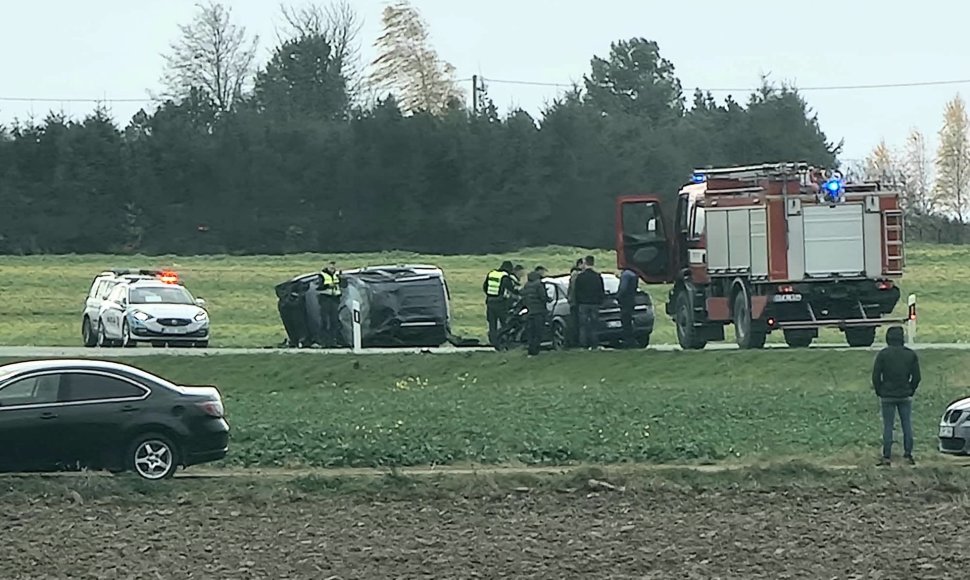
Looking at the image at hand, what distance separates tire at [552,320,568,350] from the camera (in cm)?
3072

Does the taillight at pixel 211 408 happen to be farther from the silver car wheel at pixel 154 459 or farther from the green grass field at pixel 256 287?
the green grass field at pixel 256 287

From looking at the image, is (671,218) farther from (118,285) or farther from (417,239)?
(417,239)

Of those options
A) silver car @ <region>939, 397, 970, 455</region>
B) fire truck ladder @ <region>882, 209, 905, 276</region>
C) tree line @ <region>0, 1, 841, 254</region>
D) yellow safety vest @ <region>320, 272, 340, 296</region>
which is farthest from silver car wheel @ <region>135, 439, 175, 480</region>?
tree line @ <region>0, 1, 841, 254</region>

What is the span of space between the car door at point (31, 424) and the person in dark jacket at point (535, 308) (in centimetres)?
1213

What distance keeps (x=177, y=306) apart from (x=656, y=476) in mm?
19899

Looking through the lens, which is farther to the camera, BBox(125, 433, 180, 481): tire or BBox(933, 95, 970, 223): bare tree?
BBox(933, 95, 970, 223): bare tree

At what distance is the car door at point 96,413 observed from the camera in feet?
61.0

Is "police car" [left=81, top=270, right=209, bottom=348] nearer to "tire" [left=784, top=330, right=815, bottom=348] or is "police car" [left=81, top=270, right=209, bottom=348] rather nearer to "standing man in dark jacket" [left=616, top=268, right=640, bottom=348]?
"standing man in dark jacket" [left=616, top=268, right=640, bottom=348]

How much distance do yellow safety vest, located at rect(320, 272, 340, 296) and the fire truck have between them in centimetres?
705

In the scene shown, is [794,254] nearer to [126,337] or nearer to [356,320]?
[356,320]

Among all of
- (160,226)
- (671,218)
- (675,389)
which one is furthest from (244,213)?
(675,389)

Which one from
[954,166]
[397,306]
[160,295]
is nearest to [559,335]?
[397,306]

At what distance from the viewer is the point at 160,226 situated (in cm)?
7281

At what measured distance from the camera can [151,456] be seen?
1875 cm
